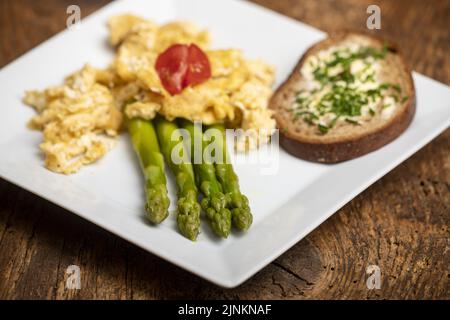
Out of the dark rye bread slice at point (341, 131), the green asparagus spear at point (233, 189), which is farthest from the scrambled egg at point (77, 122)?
the dark rye bread slice at point (341, 131)

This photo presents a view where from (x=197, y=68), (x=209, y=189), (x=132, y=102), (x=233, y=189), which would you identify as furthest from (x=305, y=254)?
(x=132, y=102)

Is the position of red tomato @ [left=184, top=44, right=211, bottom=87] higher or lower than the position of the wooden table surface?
higher

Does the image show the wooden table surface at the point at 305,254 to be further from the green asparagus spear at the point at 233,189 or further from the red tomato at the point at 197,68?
the red tomato at the point at 197,68

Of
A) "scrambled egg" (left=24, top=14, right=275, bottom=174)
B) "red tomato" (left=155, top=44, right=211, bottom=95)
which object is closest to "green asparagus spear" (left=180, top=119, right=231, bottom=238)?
"scrambled egg" (left=24, top=14, right=275, bottom=174)

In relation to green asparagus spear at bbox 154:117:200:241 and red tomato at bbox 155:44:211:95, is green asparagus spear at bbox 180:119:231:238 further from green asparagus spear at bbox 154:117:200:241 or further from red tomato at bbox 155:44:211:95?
red tomato at bbox 155:44:211:95

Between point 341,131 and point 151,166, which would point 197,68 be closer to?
point 151,166
